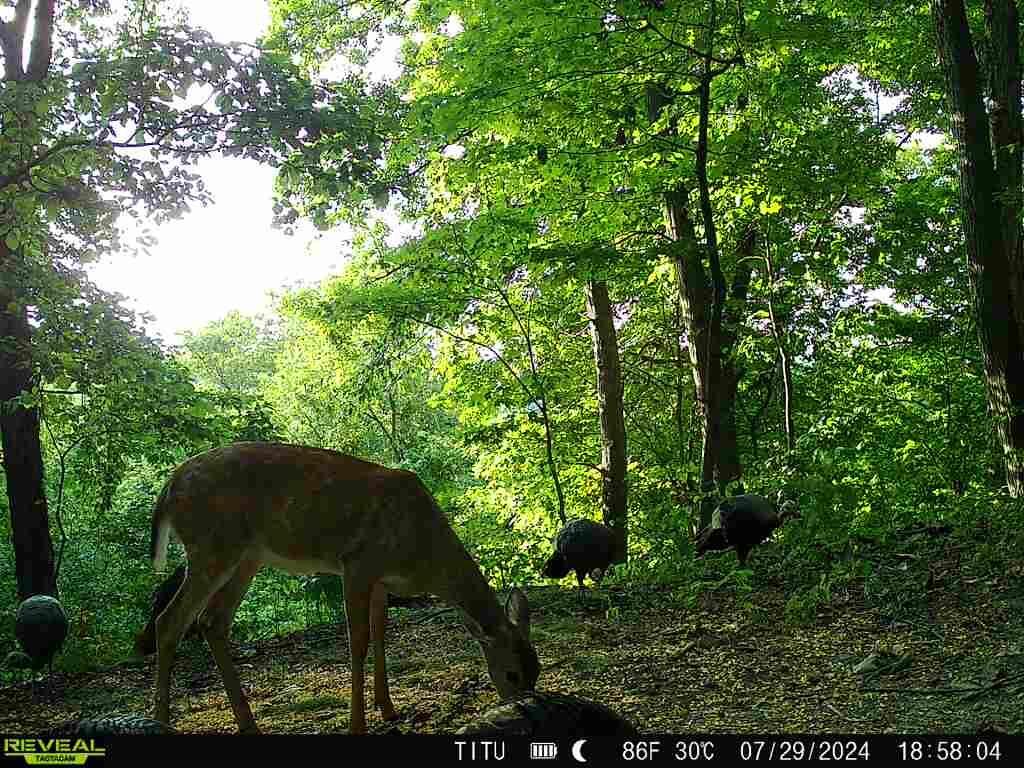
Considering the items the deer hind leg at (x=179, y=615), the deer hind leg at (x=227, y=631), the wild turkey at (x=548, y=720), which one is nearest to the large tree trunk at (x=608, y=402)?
the deer hind leg at (x=227, y=631)

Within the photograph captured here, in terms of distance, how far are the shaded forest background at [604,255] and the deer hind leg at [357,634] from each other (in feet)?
9.00

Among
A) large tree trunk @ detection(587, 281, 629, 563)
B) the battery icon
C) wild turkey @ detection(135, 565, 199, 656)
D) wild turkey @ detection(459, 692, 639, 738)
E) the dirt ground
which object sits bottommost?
the dirt ground

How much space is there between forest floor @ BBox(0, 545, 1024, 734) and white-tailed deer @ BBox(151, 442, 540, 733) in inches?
15.9

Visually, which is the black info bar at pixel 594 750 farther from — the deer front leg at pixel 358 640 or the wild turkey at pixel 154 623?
the wild turkey at pixel 154 623

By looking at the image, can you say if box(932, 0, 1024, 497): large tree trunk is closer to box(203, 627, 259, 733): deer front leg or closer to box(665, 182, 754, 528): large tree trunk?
box(665, 182, 754, 528): large tree trunk

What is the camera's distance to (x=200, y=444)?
8.32 m

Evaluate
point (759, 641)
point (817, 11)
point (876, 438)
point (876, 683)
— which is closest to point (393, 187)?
point (759, 641)

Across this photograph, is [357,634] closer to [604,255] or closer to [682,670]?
[682,670]

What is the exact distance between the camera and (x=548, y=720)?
10.6 ft

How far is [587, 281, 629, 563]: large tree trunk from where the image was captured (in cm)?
1280

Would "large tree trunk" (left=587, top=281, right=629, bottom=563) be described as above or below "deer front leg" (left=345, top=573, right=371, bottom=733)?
above

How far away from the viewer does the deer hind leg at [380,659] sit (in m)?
4.59

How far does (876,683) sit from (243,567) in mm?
3131

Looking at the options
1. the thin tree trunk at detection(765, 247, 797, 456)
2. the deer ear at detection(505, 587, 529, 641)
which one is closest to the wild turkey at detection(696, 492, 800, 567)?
the deer ear at detection(505, 587, 529, 641)
